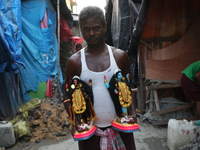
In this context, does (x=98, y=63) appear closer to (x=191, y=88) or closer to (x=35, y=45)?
(x=191, y=88)

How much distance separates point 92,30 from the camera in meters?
1.44

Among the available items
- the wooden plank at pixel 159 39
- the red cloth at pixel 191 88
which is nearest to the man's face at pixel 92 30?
the red cloth at pixel 191 88

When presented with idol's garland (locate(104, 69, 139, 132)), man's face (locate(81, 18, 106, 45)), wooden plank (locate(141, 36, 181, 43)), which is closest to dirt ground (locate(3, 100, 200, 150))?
wooden plank (locate(141, 36, 181, 43))

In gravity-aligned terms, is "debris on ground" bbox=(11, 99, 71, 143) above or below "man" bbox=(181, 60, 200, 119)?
below

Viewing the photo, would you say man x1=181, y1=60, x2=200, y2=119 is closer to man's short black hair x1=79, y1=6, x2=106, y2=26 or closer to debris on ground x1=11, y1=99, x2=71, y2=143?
man's short black hair x1=79, y1=6, x2=106, y2=26

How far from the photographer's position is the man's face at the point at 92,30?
143 cm

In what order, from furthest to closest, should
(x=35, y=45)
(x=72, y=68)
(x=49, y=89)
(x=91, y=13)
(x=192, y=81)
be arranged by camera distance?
(x=49, y=89), (x=35, y=45), (x=192, y=81), (x=72, y=68), (x=91, y=13)

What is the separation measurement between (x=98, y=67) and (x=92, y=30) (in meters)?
0.31

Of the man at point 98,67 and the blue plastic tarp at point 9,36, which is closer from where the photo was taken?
the man at point 98,67

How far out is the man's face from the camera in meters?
1.43

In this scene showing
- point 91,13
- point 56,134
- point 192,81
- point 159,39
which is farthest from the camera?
point 159,39

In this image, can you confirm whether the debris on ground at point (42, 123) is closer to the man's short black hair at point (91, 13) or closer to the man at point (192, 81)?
the man at point (192, 81)

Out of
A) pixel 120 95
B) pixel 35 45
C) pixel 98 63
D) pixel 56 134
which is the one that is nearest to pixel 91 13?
pixel 98 63

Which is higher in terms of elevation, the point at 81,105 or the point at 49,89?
the point at 81,105
